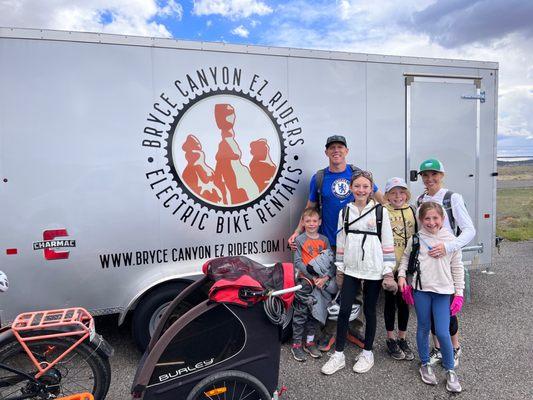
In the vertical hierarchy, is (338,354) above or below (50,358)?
below

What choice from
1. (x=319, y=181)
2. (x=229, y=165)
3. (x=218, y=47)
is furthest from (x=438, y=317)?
(x=218, y=47)

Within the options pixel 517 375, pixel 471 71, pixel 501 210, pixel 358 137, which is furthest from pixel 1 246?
pixel 501 210

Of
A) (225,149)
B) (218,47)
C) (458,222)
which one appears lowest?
(458,222)

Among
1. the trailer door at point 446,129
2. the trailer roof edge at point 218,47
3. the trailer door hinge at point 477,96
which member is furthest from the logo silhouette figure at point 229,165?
the trailer door hinge at point 477,96

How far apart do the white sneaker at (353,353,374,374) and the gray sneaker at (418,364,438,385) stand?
1.27ft

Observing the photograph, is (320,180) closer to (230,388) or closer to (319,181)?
(319,181)

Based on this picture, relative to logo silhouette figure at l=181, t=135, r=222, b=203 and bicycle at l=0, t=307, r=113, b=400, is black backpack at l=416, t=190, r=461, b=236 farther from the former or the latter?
bicycle at l=0, t=307, r=113, b=400

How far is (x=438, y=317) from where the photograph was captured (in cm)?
289

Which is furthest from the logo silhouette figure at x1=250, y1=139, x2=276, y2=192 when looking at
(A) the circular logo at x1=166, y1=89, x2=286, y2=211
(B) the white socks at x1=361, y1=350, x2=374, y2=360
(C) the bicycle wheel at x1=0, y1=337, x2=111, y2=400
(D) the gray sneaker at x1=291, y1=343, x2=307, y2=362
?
(C) the bicycle wheel at x1=0, y1=337, x2=111, y2=400

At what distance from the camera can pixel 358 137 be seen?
4020mm

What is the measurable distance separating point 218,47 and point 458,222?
2505 mm

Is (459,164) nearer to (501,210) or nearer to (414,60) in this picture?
(414,60)

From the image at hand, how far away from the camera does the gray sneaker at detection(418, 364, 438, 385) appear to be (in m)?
3.00

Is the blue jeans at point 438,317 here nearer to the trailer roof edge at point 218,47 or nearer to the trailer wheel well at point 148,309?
the trailer wheel well at point 148,309
